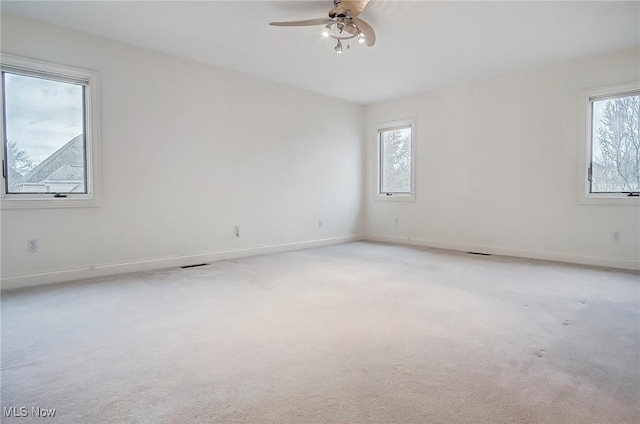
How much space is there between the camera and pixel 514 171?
16.2 ft

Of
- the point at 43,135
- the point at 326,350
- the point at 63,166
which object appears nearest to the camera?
the point at 326,350

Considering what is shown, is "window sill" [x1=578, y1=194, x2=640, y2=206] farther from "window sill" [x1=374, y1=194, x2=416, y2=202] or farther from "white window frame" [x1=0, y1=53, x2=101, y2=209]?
"white window frame" [x1=0, y1=53, x2=101, y2=209]

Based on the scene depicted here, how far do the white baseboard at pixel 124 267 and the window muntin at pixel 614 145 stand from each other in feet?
13.9

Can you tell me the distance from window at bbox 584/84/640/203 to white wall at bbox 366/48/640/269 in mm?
129

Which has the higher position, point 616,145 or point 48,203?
point 616,145

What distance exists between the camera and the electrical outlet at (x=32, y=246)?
10.9 ft

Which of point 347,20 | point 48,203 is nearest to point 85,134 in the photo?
point 48,203

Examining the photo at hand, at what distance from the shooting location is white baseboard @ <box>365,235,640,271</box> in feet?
13.5

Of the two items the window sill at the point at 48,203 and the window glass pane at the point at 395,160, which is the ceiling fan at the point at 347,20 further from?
the window glass pane at the point at 395,160

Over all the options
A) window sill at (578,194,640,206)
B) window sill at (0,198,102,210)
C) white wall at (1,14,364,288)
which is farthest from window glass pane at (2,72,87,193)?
window sill at (578,194,640,206)

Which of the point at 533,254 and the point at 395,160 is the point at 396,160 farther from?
the point at 533,254

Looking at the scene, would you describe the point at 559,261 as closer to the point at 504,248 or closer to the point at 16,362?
the point at 504,248

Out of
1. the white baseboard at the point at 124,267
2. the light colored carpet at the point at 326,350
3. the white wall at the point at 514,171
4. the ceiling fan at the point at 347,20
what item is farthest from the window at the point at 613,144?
the white baseboard at the point at 124,267

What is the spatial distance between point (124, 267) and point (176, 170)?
129 centimetres
